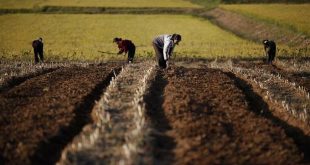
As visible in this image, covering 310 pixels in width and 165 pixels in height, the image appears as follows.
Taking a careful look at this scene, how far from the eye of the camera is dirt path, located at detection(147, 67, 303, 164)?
8258 millimetres

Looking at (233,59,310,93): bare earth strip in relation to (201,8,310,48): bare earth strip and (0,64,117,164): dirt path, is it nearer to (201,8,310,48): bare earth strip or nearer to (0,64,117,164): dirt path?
(201,8,310,48): bare earth strip

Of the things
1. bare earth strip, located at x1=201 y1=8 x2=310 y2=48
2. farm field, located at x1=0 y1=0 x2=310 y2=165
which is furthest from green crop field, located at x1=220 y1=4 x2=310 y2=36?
farm field, located at x1=0 y1=0 x2=310 y2=165

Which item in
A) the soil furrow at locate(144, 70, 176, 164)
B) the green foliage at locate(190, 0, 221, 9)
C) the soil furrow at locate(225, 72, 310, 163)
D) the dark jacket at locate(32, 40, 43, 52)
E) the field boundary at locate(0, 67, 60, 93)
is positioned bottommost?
the soil furrow at locate(225, 72, 310, 163)

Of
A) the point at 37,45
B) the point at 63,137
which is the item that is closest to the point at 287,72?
the point at 37,45

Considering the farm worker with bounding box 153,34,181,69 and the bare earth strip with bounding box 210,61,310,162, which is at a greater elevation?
the farm worker with bounding box 153,34,181,69

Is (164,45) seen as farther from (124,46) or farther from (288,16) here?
(288,16)

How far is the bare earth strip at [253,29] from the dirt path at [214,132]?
1717 cm

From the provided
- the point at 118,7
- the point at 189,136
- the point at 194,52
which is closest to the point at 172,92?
the point at 189,136

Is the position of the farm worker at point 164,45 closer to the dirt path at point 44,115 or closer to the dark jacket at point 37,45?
the dirt path at point 44,115

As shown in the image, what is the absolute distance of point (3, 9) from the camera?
47.4 m

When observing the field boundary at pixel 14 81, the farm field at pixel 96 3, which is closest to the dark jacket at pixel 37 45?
the field boundary at pixel 14 81

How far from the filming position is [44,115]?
10.6 meters

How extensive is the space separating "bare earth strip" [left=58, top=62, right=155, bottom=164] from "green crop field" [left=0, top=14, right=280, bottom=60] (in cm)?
1282

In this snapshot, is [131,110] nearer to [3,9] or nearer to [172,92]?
[172,92]
